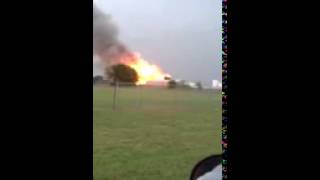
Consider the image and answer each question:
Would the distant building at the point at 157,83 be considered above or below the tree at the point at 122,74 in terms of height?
below

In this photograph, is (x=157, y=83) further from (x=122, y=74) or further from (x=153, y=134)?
(x=153, y=134)

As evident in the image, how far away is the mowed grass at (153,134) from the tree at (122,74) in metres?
0.15

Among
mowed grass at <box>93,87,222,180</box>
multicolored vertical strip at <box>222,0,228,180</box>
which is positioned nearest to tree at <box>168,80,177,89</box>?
mowed grass at <box>93,87,222,180</box>

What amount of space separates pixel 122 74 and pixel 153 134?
1216 mm

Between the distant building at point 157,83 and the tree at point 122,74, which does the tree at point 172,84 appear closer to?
the distant building at point 157,83

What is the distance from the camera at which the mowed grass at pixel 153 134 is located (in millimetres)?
3381

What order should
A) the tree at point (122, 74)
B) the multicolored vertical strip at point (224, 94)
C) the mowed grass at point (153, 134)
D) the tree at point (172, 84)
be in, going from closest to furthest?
the multicolored vertical strip at point (224, 94), the tree at point (172, 84), the tree at point (122, 74), the mowed grass at point (153, 134)

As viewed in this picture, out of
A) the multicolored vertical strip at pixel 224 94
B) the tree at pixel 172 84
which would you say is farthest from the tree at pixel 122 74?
the multicolored vertical strip at pixel 224 94

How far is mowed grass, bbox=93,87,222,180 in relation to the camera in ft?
Result: 11.1

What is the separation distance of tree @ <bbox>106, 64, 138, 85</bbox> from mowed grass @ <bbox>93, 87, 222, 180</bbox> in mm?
148

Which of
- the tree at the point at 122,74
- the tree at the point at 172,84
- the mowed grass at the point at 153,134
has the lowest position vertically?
the mowed grass at the point at 153,134

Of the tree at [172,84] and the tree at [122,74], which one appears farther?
the tree at [122,74]
